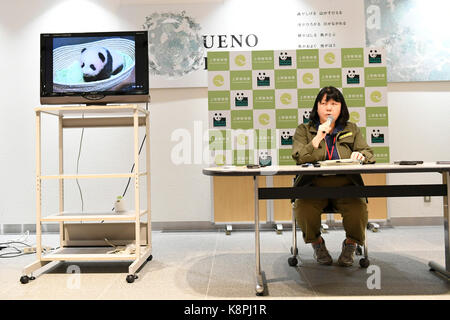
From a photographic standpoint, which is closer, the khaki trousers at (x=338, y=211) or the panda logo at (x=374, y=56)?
the khaki trousers at (x=338, y=211)

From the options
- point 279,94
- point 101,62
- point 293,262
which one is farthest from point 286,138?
point 101,62

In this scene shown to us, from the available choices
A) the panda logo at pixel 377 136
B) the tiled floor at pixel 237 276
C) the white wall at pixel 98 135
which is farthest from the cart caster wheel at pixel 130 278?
the panda logo at pixel 377 136

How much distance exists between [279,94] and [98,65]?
1.65m

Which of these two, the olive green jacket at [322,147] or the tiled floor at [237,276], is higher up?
→ the olive green jacket at [322,147]

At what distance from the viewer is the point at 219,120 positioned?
10.7 feet

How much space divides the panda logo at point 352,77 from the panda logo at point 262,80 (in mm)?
733

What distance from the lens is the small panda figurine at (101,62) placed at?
226 centimetres

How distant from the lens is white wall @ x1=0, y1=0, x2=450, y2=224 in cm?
352

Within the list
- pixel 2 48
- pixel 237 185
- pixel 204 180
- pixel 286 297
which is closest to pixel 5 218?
pixel 2 48

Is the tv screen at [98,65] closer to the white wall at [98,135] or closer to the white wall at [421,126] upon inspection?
→ the white wall at [98,135]

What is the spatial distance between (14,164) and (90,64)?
1.93 metres

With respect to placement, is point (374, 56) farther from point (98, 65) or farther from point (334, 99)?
point (98, 65)

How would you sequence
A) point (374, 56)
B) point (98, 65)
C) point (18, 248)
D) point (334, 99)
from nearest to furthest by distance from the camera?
point (334, 99) < point (98, 65) < point (18, 248) < point (374, 56)

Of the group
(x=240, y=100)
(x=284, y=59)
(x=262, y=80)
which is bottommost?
(x=240, y=100)
